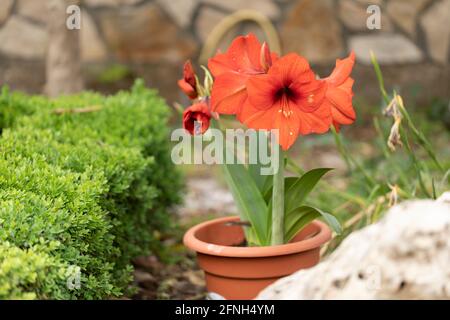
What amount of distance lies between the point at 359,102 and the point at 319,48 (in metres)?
0.56

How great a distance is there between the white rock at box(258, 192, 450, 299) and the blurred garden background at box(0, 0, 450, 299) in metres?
0.67

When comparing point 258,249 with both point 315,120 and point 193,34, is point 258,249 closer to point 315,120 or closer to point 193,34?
point 315,120

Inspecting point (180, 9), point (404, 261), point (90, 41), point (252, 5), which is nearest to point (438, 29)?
point (252, 5)

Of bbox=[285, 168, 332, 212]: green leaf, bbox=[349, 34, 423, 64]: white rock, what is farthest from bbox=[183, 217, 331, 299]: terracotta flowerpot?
bbox=[349, 34, 423, 64]: white rock

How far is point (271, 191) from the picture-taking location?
2.16 meters

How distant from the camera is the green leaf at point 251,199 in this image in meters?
2.10

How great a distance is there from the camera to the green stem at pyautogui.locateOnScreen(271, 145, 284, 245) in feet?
6.43

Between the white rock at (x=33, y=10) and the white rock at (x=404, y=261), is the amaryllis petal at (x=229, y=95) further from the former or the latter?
the white rock at (x=33, y=10)

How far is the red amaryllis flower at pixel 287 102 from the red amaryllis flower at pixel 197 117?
0.13 m

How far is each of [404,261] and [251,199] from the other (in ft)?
2.52

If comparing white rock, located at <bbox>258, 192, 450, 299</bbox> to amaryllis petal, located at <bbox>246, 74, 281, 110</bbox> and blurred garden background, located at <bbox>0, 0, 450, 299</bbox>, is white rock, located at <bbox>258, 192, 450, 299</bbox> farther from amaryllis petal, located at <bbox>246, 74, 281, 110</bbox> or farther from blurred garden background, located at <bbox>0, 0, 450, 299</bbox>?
blurred garden background, located at <bbox>0, 0, 450, 299</bbox>

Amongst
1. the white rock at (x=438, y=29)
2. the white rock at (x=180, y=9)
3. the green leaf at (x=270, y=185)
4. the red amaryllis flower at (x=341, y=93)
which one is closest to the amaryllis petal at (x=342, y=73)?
the red amaryllis flower at (x=341, y=93)

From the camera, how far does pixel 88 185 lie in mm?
1873

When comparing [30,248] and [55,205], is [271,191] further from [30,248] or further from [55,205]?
[30,248]
